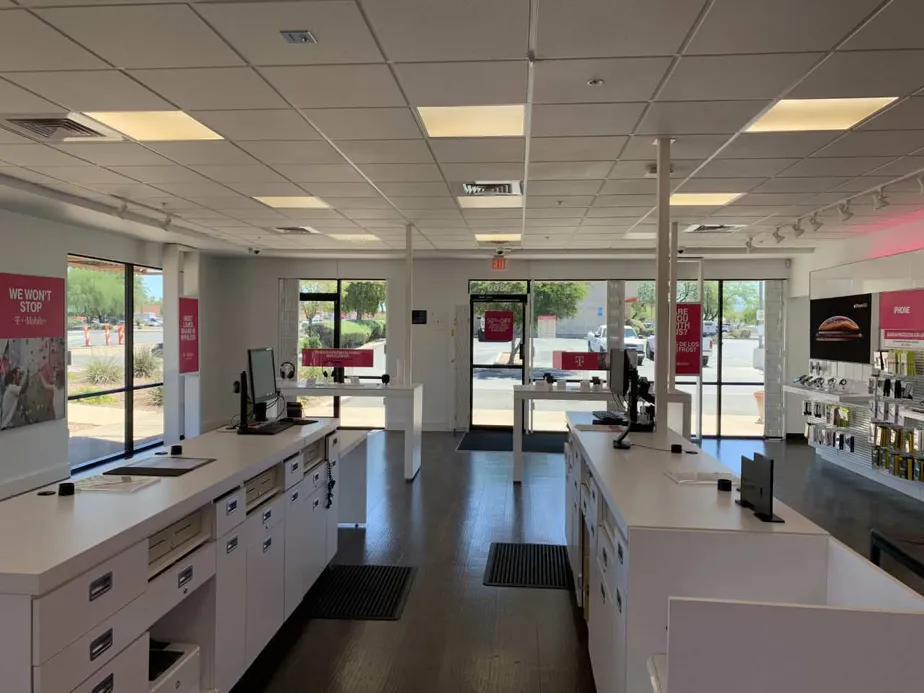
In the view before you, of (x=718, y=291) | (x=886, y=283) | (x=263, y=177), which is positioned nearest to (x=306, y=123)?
(x=263, y=177)

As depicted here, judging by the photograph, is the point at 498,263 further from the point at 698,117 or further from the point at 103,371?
the point at 698,117

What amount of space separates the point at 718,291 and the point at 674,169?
19.2 feet

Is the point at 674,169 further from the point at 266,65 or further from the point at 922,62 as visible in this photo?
the point at 266,65

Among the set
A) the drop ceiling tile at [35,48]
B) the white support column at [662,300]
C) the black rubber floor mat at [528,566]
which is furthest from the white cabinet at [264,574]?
the white support column at [662,300]

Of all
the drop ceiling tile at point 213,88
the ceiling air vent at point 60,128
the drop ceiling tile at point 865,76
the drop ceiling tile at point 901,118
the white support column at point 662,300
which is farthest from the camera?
the white support column at point 662,300

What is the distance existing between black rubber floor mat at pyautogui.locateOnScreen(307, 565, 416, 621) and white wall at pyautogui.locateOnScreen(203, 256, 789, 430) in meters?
5.97

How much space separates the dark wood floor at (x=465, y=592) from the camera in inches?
120

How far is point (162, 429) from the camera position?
9070mm

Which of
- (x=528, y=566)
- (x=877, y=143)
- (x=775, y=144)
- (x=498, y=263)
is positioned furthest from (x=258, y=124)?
(x=498, y=263)

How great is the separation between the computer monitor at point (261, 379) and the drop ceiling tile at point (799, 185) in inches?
167

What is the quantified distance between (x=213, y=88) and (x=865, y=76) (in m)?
3.23

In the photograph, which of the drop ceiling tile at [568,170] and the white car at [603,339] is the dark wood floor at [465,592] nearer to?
the drop ceiling tile at [568,170]

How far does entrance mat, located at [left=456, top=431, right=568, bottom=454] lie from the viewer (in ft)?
28.7

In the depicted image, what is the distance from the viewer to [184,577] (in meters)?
2.37
